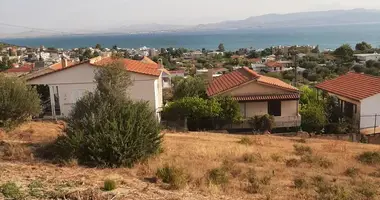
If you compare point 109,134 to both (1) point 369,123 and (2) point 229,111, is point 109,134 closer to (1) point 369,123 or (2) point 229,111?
(2) point 229,111

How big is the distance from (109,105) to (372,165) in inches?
408

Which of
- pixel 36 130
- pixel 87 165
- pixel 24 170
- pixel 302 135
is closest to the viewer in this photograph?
pixel 24 170

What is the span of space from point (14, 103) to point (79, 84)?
977 cm

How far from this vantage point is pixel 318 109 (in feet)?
91.6

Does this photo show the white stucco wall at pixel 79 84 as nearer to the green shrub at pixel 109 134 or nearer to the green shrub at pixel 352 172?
the green shrub at pixel 109 134

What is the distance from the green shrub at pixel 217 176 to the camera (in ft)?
38.6

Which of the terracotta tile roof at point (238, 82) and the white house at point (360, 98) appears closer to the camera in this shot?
the white house at point (360, 98)

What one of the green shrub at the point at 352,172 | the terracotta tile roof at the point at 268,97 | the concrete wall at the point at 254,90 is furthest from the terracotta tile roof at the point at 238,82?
the green shrub at the point at 352,172

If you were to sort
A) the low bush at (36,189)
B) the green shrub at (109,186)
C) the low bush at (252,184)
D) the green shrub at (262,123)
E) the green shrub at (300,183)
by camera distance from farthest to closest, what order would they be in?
the green shrub at (262,123) → the green shrub at (300,183) → the low bush at (252,184) → the green shrub at (109,186) → the low bush at (36,189)

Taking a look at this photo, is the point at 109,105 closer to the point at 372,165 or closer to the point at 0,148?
the point at 0,148

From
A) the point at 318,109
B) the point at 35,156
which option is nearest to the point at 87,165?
the point at 35,156

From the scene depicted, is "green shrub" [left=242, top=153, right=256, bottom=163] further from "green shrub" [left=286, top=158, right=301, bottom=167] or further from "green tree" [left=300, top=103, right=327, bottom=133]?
"green tree" [left=300, top=103, right=327, bottom=133]

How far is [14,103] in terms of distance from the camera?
16.9 metres

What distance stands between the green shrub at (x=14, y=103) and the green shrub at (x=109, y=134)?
2974 millimetres
